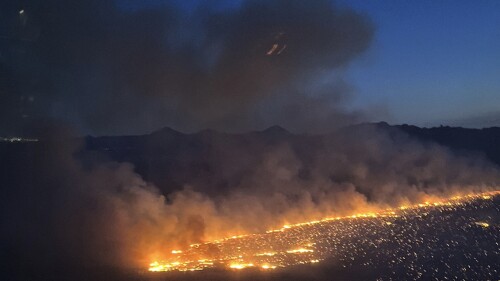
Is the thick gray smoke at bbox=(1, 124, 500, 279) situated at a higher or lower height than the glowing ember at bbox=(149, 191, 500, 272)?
higher

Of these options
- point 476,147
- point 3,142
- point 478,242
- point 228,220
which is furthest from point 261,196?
point 476,147

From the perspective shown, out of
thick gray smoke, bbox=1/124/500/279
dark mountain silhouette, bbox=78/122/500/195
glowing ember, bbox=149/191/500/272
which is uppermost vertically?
dark mountain silhouette, bbox=78/122/500/195

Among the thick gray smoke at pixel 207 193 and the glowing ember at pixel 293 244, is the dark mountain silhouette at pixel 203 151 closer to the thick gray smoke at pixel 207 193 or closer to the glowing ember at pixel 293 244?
the thick gray smoke at pixel 207 193

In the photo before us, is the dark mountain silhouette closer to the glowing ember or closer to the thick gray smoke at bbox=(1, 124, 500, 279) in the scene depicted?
the thick gray smoke at bbox=(1, 124, 500, 279)

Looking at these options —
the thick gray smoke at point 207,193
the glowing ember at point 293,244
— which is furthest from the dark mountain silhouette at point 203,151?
the glowing ember at point 293,244

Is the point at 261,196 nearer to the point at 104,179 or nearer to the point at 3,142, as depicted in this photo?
the point at 104,179

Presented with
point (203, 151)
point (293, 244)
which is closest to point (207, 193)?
point (203, 151)

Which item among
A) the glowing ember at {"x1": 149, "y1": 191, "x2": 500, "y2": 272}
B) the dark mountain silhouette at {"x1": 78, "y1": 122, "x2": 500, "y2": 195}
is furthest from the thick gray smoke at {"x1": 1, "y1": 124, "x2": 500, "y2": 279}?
the glowing ember at {"x1": 149, "y1": 191, "x2": 500, "y2": 272}

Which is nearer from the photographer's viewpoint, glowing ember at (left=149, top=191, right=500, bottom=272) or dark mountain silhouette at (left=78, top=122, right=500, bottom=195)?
glowing ember at (left=149, top=191, right=500, bottom=272)
